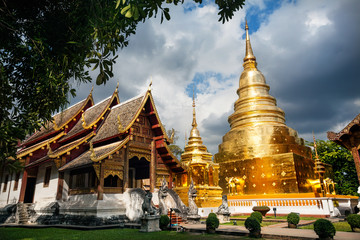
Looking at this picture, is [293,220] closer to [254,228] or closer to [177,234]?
[254,228]

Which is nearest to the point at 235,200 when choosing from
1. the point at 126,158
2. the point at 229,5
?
the point at 126,158

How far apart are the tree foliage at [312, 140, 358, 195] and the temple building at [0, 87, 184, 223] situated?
21.8m

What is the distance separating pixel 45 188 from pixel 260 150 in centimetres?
1515

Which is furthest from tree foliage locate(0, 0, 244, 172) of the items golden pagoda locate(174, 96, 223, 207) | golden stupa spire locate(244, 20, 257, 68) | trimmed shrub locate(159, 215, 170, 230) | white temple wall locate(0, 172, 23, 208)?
golden stupa spire locate(244, 20, 257, 68)

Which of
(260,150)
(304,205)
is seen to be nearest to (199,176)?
(260,150)

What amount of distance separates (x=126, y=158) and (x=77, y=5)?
26.5ft

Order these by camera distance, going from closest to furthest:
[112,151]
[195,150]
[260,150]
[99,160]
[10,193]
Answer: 1. [99,160]
2. [112,151]
3. [10,193]
4. [260,150]
5. [195,150]

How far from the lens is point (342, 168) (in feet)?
92.5

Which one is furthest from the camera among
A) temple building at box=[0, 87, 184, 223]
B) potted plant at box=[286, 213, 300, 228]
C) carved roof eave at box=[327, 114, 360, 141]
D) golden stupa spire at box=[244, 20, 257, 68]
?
golden stupa spire at box=[244, 20, 257, 68]

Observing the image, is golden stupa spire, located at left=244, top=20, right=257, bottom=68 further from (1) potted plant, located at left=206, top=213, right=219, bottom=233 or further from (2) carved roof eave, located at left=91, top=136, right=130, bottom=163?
(1) potted plant, located at left=206, top=213, right=219, bottom=233

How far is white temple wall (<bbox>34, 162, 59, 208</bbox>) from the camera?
1354 cm

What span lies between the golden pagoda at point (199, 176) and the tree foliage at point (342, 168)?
598 inches

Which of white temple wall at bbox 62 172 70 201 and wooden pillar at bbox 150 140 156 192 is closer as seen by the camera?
white temple wall at bbox 62 172 70 201

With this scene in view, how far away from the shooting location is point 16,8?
19.6ft
